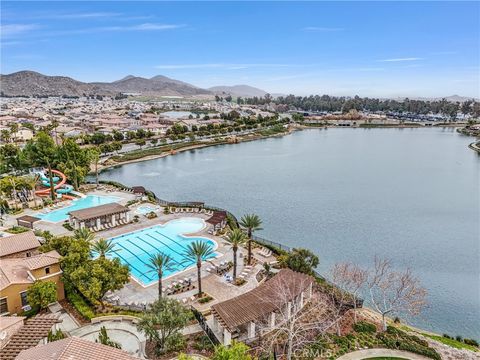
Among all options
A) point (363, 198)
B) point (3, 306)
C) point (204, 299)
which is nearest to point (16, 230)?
point (3, 306)

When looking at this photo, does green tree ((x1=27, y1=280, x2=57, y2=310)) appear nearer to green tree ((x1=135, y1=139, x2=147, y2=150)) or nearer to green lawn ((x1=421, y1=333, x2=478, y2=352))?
green lawn ((x1=421, y1=333, x2=478, y2=352))

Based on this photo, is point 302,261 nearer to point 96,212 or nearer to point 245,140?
point 96,212

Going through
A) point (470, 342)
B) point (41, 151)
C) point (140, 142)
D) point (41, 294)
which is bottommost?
point (470, 342)

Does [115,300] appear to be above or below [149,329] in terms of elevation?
below

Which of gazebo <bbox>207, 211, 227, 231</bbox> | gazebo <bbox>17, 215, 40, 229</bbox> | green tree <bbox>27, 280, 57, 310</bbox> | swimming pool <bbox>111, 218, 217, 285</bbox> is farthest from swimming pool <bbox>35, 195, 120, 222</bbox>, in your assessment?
green tree <bbox>27, 280, 57, 310</bbox>

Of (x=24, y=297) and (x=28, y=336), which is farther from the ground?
(x=28, y=336)

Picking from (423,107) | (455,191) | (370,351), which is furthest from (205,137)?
(423,107)

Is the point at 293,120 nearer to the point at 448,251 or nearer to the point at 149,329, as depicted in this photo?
the point at 448,251
